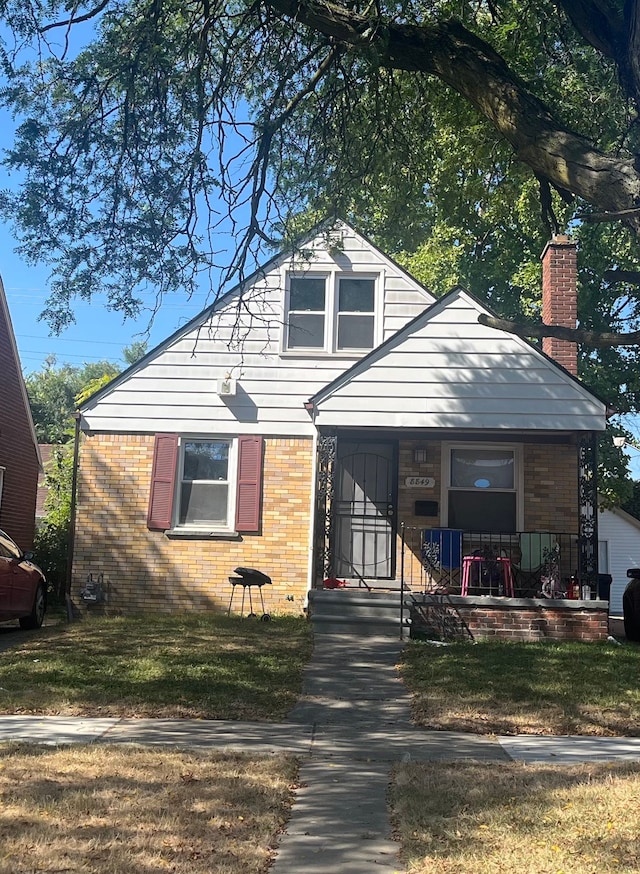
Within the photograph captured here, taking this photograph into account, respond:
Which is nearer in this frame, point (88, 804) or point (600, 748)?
point (88, 804)

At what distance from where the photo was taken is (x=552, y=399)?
40.0ft

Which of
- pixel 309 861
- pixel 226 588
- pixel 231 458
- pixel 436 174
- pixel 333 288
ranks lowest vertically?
pixel 309 861

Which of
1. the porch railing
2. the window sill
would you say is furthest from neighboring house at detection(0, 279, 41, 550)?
the porch railing

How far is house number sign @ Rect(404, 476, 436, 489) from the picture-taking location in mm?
13602

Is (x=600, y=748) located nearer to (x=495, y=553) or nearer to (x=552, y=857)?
(x=552, y=857)

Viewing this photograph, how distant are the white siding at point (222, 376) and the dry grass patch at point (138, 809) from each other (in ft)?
28.9

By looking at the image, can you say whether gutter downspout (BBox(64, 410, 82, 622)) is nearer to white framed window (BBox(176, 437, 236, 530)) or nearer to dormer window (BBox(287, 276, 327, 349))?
white framed window (BBox(176, 437, 236, 530))

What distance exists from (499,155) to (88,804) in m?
9.69

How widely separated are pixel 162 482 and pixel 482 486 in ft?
17.2

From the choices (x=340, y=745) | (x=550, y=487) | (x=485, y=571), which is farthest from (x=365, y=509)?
(x=340, y=745)

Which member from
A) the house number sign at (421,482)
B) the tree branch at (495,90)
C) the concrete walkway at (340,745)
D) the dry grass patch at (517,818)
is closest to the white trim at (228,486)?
the house number sign at (421,482)

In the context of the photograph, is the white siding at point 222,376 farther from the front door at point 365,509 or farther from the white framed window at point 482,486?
the white framed window at point 482,486

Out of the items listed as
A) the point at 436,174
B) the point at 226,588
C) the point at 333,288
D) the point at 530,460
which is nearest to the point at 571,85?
the point at 436,174

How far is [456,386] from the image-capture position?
492 inches
